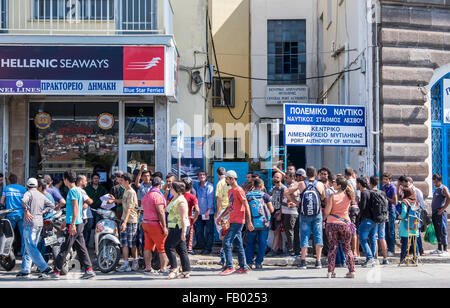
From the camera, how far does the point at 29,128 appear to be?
14344 mm

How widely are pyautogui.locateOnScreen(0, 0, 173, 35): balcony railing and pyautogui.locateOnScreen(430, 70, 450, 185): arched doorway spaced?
7548mm

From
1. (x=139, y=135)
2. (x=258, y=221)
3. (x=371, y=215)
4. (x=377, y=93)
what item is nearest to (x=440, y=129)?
(x=377, y=93)

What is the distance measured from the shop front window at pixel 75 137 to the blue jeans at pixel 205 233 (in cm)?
336

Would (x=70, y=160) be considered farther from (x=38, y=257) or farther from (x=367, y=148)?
(x=367, y=148)

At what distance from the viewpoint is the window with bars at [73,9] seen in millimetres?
13906

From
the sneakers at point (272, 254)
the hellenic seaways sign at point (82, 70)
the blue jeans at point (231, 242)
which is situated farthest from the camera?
the hellenic seaways sign at point (82, 70)

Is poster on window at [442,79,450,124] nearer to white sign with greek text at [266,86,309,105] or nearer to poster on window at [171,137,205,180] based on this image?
poster on window at [171,137,205,180]

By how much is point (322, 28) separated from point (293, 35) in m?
1.51

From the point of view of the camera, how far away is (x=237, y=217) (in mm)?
10250

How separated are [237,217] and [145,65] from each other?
187 inches

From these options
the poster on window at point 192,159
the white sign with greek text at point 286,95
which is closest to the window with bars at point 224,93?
the white sign with greek text at point 286,95

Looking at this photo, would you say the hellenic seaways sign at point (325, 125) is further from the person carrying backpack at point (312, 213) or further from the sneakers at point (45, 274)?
the sneakers at point (45, 274)

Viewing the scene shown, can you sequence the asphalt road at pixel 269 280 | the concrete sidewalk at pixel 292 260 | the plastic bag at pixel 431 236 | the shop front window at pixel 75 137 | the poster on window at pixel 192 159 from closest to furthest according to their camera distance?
the asphalt road at pixel 269 280 → the concrete sidewalk at pixel 292 260 → the plastic bag at pixel 431 236 → the shop front window at pixel 75 137 → the poster on window at pixel 192 159

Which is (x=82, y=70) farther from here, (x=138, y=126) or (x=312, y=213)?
(x=312, y=213)
